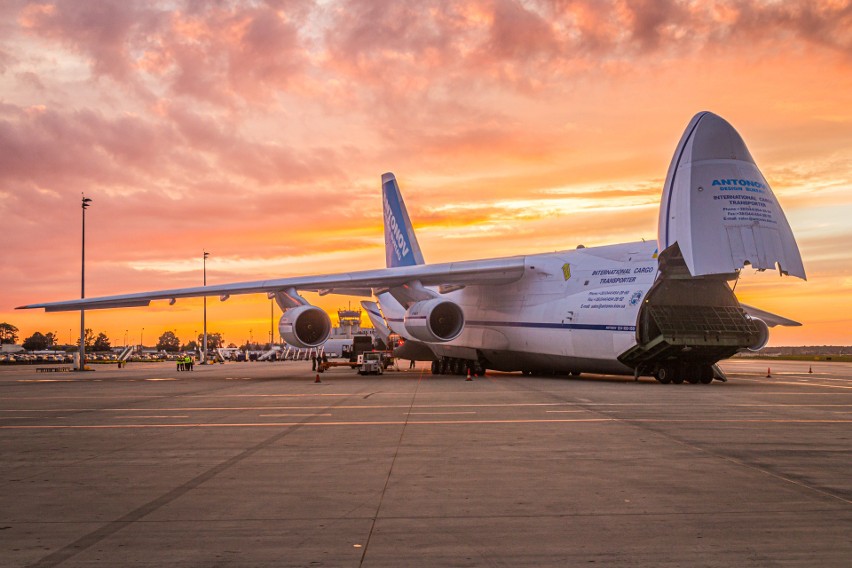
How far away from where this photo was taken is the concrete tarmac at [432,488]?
514 centimetres

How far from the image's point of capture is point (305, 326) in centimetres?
2856

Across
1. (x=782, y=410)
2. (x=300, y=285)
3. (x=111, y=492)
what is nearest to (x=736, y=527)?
(x=111, y=492)

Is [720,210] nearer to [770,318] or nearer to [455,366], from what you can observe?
[770,318]

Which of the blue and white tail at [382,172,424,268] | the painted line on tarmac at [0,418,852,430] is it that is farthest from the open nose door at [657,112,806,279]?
the blue and white tail at [382,172,424,268]

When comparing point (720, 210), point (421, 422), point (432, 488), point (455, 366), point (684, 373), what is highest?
point (720, 210)

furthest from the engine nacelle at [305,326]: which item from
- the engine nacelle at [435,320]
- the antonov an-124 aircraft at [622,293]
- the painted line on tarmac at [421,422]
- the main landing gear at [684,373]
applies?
the painted line on tarmac at [421,422]

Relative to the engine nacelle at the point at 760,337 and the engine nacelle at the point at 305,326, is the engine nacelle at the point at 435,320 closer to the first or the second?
the engine nacelle at the point at 305,326

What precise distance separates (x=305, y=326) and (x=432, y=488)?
21.8m

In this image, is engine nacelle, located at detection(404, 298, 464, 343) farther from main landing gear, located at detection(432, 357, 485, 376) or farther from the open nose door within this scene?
the open nose door

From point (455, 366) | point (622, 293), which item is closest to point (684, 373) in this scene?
point (622, 293)

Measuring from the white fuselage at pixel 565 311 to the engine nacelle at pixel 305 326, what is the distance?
5.23 metres

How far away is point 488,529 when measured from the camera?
5.67 m

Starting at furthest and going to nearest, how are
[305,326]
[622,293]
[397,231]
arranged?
[397,231]
[305,326]
[622,293]

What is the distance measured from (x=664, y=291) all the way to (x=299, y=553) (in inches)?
703
